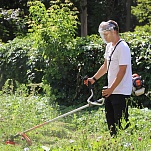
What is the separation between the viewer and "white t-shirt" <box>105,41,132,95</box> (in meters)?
4.74

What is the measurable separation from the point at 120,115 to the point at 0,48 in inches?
269

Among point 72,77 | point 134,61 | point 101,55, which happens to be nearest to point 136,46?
point 134,61

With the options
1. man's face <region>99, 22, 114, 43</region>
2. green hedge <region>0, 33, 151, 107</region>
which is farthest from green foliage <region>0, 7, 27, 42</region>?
man's face <region>99, 22, 114, 43</region>

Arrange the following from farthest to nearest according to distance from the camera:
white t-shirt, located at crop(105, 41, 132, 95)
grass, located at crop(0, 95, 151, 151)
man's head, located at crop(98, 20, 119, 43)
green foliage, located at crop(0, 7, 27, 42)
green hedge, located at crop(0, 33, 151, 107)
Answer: green foliage, located at crop(0, 7, 27, 42)
green hedge, located at crop(0, 33, 151, 107)
grass, located at crop(0, 95, 151, 151)
man's head, located at crop(98, 20, 119, 43)
white t-shirt, located at crop(105, 41, 132, 95)

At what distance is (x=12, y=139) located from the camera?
566 centimetres

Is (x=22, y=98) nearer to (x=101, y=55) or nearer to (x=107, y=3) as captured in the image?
(x=101, y=55)

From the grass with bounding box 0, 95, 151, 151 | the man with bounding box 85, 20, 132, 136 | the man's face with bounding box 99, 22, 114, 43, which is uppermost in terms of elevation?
the man's face with bounding box 99, 22, 114, 43

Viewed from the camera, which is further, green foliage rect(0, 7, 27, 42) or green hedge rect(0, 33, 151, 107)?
green foliage rect(0, 7, 27, 42)

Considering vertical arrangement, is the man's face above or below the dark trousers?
above

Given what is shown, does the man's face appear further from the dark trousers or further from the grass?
the grass

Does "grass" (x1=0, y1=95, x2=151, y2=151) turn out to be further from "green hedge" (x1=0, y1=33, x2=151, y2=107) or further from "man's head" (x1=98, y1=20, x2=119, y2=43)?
"green hedge" (x1=0, y1=33, x2=151, y2=107)

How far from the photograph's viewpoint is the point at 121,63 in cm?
473

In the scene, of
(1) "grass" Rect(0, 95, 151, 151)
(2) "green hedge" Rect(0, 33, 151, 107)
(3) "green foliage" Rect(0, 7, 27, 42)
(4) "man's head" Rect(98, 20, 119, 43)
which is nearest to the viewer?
(4) "man's head" Rect(98, 20, 119, 43)

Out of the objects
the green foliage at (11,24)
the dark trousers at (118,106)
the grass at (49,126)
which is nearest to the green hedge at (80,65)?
the grass at (49,126)
